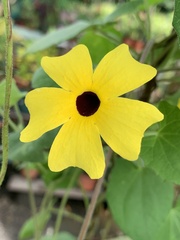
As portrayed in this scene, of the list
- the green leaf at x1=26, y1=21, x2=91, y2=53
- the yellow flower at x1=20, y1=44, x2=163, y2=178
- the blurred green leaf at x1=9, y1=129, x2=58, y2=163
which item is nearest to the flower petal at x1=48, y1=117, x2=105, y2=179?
the yellow flower at x1=20, y1=44, x2=163, y2=178

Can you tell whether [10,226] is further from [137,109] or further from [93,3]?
[93,3]

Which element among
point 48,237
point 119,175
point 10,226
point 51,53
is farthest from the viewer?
point 10,226

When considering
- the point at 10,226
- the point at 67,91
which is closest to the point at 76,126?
the point at 67,91

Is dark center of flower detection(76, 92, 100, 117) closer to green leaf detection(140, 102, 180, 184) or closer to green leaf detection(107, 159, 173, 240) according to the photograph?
green leaf detection(140, 102, 180, 184)

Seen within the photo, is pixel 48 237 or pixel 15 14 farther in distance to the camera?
pixel 15 14

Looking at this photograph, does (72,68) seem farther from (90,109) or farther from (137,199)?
(137,199)

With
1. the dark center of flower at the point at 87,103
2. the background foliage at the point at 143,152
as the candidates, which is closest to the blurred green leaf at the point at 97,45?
the background foliage at the point at 143,152

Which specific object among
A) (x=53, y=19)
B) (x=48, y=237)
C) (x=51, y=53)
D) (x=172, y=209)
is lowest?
(x=53, y=19)
